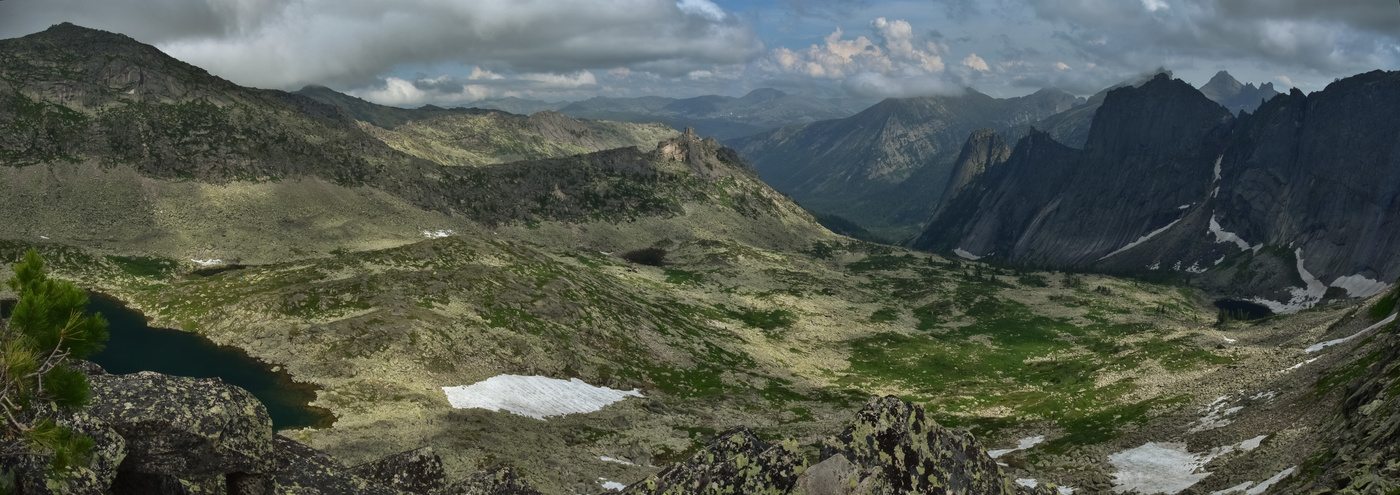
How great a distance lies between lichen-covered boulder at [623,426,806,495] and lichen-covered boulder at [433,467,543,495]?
25.9 ft

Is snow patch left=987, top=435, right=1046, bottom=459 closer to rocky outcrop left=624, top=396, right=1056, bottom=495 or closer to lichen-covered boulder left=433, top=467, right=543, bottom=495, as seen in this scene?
rocky outcrop left=624, top=396, right=1056, bottom=495

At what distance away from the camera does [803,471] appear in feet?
61.9

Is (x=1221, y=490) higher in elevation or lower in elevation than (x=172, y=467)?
lower

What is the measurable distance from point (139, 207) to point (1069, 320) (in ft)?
778

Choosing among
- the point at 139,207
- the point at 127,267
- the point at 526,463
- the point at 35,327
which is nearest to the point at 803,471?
the point at 35,327

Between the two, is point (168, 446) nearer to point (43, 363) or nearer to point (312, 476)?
point (43, 363)

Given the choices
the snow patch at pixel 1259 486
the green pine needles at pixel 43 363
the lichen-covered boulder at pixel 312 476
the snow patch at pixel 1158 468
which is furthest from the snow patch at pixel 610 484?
the green pine needles at pixel 43 363

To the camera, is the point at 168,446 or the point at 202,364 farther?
the point at 202,364

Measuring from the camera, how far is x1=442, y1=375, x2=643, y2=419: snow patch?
255 ft

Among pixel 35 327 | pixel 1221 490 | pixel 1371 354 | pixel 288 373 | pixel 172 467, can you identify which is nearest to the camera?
pixel 35 327

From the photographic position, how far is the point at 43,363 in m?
13.0

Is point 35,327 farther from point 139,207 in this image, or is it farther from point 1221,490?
point 139,207

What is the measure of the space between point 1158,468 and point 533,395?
58.2 m

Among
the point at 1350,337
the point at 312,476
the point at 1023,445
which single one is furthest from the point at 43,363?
the point at 1350,337
